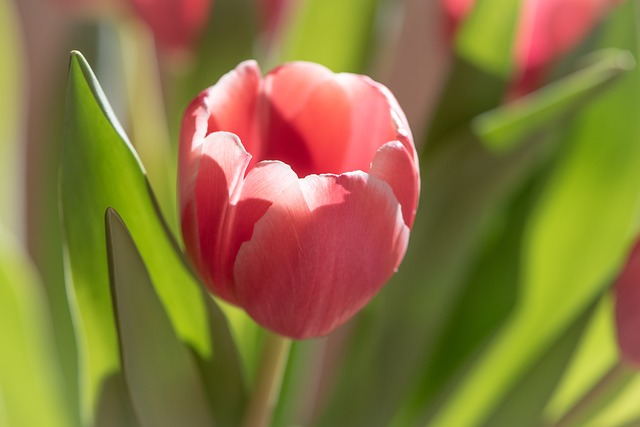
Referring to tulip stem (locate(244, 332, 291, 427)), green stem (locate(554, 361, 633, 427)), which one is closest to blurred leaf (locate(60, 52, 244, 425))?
tulip stem (locate(244, 332, 291, 427))

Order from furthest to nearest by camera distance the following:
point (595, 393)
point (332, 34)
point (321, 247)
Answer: point (332, 34), point (595, 393), point (321, 247)

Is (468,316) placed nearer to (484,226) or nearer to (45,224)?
(484,226)

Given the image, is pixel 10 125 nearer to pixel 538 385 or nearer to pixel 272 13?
pixel 272 13

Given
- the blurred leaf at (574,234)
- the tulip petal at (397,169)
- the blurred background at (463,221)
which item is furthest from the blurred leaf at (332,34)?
the tulip petal at (397,169)

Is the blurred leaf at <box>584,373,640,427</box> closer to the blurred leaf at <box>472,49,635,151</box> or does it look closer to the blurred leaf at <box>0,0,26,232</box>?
the blurred leaf at <box>472,49,635,151</box>

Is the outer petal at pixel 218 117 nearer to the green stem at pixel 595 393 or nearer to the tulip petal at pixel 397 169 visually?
the tulip petal at pixel 397 169

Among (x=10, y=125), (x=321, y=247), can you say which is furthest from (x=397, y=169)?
(x=10, y=125)
